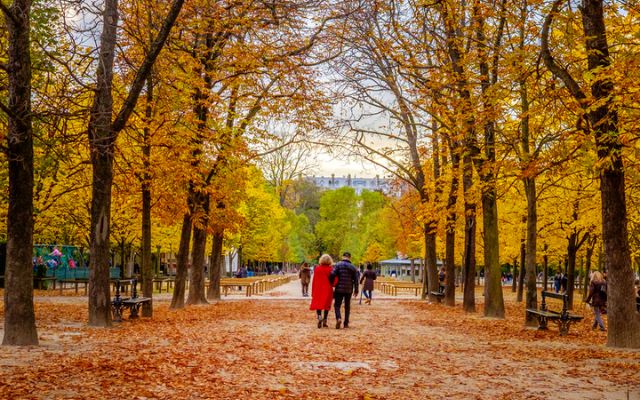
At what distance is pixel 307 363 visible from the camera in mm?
10359

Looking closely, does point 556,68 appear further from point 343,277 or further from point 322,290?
point 322,290

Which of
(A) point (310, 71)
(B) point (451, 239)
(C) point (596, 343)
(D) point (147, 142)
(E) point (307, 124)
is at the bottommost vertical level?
(C) point (596, 343)

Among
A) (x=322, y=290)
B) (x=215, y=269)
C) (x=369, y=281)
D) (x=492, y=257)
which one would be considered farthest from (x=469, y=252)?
(x=215, y=269)

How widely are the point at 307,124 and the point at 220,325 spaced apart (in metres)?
9.13

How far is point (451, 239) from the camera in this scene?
27.6m

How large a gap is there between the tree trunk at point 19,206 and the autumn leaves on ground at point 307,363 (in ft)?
1.85

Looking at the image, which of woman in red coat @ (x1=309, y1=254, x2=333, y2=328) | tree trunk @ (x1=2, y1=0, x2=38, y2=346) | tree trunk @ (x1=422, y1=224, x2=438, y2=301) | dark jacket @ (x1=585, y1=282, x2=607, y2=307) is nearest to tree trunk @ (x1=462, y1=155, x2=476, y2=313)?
dark jacket @ (x1=585, y1=282, x2=607, y2=307)

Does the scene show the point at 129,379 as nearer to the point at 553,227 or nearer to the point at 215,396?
the point at 215,396

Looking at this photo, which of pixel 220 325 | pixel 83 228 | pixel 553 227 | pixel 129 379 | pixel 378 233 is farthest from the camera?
pixel 378 233

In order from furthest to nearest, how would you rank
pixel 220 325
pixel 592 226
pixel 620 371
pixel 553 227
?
pixel 553 227
pixel 592 226
pixel 220 325
pixel 620 371

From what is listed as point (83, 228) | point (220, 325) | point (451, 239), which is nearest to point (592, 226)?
point (451, 239)

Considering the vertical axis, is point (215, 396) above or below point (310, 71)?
below

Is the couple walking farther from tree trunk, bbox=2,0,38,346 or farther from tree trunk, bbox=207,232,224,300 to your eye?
tree trunk, bbox=207,232,224,300

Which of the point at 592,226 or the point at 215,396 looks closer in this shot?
the point at 215,396
